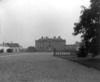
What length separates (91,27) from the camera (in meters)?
22.3

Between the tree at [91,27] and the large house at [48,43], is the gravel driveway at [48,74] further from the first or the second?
the large house at [48,43]

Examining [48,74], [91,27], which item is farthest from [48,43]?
[48,74]

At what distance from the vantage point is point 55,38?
125500 mm

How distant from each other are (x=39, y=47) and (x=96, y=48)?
10158 cm

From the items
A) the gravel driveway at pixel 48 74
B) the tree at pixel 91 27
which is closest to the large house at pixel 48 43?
the tree at pixel 91 27

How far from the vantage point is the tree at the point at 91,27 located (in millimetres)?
21484

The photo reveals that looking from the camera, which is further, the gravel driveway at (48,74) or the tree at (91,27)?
the tree at (91,27)

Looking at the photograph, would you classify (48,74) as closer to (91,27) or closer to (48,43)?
(91,27)

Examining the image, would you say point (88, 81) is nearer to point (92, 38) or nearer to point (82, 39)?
point (92, 38)

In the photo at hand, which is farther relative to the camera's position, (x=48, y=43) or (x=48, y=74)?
(x=48, y=43)

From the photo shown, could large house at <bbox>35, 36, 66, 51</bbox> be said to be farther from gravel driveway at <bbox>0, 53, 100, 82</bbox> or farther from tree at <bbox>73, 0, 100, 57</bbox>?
gravel driveway at <bbox>0, 53, 100, 82</bbox>

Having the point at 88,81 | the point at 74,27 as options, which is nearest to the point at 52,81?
the point at 88,81

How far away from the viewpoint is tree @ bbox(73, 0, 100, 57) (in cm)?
2148

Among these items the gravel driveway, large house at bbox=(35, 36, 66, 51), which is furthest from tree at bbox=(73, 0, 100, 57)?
large house at bbox=(35, 36, 66, 51)
